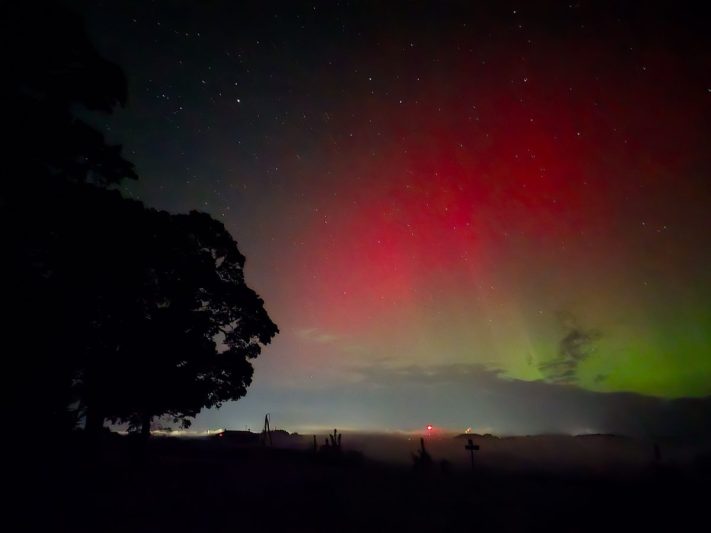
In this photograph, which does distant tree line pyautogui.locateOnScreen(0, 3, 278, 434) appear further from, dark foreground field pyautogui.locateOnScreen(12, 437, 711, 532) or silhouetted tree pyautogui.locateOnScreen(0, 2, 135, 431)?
dark foreground field pyautogui.locateOnScreen(12, 437, 711, 532)

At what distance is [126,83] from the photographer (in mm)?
9961

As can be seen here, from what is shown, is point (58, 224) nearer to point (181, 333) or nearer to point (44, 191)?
point (44, 191)

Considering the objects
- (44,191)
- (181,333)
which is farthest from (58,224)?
(181,333)

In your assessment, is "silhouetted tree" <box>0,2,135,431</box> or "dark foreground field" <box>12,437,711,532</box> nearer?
"silhouetted tree" <box>0,2,135,431</box>

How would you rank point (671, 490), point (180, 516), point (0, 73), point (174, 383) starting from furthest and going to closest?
point (671, 490) → point (174, 383) → point (180, 516) → point (0, 73)

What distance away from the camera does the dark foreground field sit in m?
11.2

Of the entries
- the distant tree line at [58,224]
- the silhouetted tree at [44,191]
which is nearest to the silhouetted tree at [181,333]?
the distant tree line at [58,224]

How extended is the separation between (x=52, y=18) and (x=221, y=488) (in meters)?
17.2

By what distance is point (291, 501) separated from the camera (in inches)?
624

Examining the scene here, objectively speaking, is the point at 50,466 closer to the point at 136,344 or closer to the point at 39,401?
the point at 39,401

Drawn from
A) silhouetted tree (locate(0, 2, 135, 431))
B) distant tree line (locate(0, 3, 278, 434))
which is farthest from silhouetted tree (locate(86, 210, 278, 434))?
silhouetted tree (locate(0, 2, 135, 431))

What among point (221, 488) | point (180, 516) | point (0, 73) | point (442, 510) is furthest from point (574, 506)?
point (0, 73)

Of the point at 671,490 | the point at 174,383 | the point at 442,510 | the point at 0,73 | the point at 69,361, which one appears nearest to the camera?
the point at 0,73

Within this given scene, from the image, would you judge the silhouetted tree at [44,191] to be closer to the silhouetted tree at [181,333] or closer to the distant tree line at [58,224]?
the distant tree line at [58,224]
